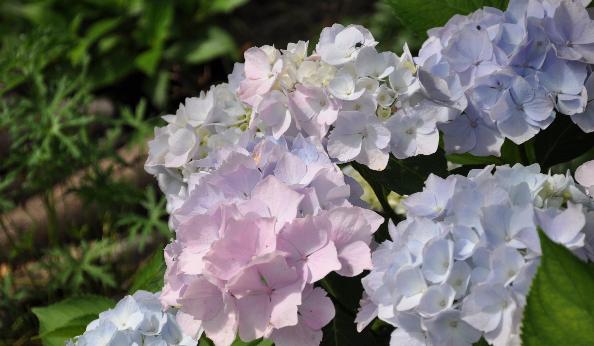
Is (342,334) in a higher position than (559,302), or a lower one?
lower

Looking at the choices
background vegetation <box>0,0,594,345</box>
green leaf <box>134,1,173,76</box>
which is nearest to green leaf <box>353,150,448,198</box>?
background vegetation <box>0,0,594,345</box>

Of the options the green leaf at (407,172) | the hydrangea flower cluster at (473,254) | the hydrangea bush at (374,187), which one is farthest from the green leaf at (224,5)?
the hydrangea flower cluster at (473,254)

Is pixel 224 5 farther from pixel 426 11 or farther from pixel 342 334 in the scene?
pixel 342 334

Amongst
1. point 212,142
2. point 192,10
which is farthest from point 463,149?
point 192,10

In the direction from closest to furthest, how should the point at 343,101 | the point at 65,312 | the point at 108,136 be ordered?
1. the point at 343,101
2. the point at 65,312
3. the point at 108,136

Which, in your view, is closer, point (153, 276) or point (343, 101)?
point (343, 101)

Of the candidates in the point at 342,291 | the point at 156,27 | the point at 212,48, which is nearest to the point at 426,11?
the point at 342,291
